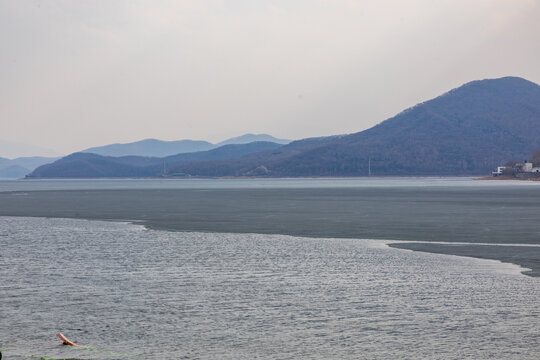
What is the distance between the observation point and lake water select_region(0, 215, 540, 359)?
11445 mm

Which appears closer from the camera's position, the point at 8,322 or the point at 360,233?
the point at 8,322

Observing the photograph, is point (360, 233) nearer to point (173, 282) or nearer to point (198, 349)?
point (173, 282)

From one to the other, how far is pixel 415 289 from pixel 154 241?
1490 cm

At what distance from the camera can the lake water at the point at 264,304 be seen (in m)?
11.4

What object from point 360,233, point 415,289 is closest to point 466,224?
point 360,233

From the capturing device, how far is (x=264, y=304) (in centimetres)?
1513

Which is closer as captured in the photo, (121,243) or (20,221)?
(121,243)

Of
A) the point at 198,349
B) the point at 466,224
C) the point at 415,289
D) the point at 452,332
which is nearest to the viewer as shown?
the point at 198,349

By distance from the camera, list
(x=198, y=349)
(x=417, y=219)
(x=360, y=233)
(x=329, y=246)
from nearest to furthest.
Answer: (x=198, y=349)
(x=329, y=246)
(x=360, y=233)
(x=417, y=219)

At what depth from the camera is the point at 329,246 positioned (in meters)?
26.9

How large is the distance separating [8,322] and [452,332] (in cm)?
867

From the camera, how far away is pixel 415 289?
670 inches

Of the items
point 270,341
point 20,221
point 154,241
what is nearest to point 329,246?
point 154,241

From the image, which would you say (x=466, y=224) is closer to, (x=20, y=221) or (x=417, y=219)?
(x=417, y=219)
